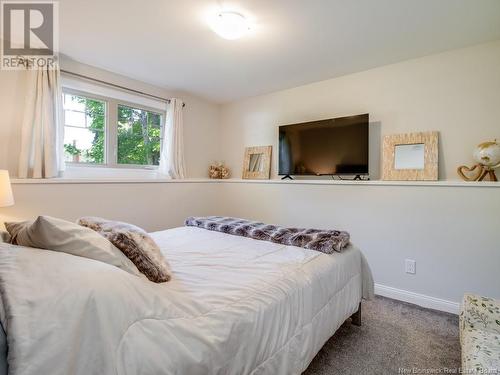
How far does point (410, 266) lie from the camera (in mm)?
2537

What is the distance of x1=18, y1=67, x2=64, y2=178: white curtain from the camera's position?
7.73ft

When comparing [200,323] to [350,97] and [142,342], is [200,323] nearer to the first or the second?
[142,342]

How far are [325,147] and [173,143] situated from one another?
1954 mm

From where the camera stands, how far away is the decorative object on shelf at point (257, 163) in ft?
12.0

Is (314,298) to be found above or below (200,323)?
below

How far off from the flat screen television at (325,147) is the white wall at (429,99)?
168mm

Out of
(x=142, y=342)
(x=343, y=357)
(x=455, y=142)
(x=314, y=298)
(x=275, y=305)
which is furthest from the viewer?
(x=455, y=142)

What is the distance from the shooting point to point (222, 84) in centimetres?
335

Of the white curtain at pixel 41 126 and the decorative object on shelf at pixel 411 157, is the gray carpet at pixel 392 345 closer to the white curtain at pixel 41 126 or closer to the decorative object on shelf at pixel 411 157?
the decorative object on shelf at pixel 411 157

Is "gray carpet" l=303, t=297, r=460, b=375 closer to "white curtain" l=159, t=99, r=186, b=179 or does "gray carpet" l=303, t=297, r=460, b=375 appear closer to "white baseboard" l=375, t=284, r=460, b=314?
"white baseboard" l=375, t=284, r=460, b=314

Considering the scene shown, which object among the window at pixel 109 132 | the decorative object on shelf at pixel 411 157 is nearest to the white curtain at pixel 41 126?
the window at pixel 109 132

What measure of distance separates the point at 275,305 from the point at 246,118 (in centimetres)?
318

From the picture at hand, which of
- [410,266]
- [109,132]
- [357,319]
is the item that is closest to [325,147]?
[410,266]

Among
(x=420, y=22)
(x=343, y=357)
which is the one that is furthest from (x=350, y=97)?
(x=343, y=357)
